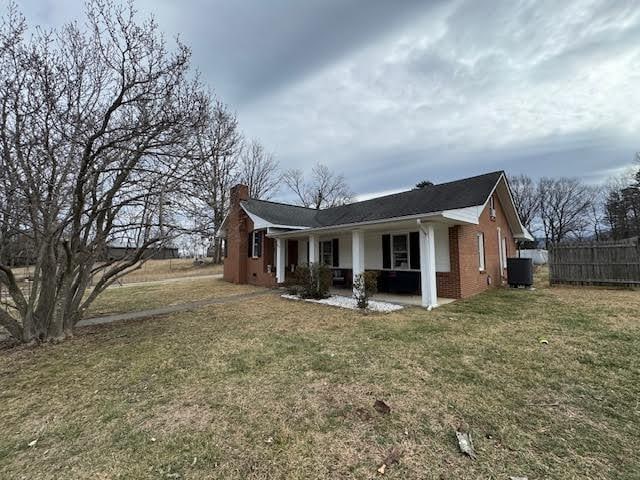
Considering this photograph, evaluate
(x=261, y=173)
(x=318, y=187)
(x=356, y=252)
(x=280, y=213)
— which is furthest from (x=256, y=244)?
(x=318, y=187)

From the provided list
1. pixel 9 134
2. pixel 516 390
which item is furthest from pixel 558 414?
pixel 9 134

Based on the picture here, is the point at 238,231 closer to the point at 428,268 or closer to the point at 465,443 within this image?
the point at 428,268

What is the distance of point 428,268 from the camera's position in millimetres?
8609

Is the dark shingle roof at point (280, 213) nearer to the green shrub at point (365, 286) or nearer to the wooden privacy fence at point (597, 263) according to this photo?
the green shrub at point (365, 286)

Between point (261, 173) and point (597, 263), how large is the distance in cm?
2949

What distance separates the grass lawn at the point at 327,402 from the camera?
2467mm

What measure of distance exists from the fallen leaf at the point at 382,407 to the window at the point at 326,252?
10831 mm

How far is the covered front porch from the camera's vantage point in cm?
871

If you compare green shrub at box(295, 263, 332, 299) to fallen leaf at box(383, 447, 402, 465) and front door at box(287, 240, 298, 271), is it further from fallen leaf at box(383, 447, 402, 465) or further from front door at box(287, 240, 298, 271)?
fallen leaf at box(383, 447, 402, 465)

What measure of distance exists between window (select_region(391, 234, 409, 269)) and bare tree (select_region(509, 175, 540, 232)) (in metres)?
39.0

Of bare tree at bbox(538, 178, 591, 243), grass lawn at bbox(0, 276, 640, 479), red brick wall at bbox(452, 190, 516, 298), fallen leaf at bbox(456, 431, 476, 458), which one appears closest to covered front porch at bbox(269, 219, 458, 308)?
red brick wall at bbox(452, 190, 516, 298)

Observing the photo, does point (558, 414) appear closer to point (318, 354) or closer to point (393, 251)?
point (318, 354)

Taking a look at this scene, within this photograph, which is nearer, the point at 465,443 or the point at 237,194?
the point at 465,443

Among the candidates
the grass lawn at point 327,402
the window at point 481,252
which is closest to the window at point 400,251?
the window at point 481,252
